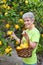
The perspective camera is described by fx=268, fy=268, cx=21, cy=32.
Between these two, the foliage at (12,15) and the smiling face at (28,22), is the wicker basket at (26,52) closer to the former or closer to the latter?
the smiling face at (28,22)

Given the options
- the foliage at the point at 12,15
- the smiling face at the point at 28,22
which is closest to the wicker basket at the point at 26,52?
the smiling face at the point at 28,22

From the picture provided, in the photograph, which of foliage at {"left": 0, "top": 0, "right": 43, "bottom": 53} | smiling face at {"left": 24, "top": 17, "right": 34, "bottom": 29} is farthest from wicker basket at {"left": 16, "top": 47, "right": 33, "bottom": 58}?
foliage at {"left": 0, "top": 0, "right": 43, "bottom": 53}

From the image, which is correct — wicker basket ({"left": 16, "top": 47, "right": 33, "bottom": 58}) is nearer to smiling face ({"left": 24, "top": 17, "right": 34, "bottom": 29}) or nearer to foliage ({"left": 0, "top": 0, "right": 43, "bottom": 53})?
smiling face ({"left": 24, "top": 17, "right": 34, "bottom": 29})

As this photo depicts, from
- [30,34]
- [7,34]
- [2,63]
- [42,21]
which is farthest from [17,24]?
[2,63]

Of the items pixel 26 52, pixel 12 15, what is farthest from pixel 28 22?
pixel 12 15

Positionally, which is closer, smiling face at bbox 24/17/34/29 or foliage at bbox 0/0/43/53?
smiling face at bbox 24/17/34/29

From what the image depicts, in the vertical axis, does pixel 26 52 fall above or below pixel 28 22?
below

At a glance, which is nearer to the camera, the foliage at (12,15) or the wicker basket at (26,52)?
the wicker basket at (26,52)

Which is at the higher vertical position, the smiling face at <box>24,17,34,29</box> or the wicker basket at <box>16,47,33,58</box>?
the smiling face at <box>24,17,34,29</box>

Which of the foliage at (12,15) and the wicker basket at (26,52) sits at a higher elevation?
the foliage at (12,15)

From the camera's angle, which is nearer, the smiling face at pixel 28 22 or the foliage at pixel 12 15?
the smiling face at pixel 28 22

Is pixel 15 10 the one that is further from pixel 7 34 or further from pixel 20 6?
pixel 7 34

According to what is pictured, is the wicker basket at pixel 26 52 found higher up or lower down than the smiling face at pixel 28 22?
lower down

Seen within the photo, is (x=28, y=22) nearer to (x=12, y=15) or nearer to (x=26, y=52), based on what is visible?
(x=26, y=52)
